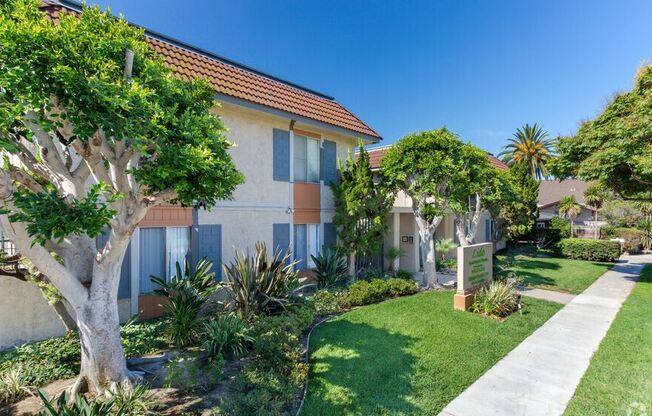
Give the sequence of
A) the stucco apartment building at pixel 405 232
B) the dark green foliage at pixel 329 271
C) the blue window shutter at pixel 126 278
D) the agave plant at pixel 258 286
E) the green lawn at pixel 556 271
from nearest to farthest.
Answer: the agave plant at pixel 258 286
the blue window shutter at pixel 126 278
the dark green foliage at pixel 329 271
the green lawn at pixel 556 271
the stucco apartment building at pixel 405 232

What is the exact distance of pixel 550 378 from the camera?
20.9 feet

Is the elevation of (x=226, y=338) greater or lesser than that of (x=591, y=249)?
lesser

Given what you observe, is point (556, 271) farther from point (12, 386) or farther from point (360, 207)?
point (12, 386)

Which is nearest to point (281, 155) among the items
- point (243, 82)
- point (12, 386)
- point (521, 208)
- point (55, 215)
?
point (243, 82)

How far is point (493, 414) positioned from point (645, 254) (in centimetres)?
3092

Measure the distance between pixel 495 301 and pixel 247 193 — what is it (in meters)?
8.46

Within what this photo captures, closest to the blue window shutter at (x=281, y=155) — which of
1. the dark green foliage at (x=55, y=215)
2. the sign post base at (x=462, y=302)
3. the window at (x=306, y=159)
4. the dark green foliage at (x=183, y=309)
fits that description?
the window at (x=306, y=159)

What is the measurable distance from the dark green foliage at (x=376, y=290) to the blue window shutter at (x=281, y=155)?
15.4 ft

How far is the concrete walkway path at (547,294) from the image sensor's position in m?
12.2

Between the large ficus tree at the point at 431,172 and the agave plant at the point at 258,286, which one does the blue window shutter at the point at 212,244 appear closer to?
the agave plant at the point at 258,286

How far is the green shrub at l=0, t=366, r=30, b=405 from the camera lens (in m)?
5.10

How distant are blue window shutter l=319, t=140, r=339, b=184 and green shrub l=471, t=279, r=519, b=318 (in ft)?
23.1

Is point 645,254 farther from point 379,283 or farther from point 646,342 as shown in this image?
point 379,283

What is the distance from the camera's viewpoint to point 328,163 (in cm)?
1395
